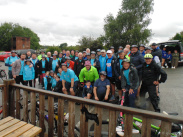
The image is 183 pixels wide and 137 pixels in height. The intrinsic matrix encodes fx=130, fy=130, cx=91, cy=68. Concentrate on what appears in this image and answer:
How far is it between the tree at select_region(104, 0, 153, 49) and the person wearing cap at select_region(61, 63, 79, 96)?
23.3 m

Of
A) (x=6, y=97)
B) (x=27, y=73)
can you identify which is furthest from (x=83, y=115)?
(x=27, y=73)

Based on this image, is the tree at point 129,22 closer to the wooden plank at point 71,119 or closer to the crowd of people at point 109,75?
the crowd of people at point 109,75

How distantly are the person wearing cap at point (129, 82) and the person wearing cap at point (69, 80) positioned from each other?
6.67 feet

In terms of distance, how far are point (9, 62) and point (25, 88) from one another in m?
5.14

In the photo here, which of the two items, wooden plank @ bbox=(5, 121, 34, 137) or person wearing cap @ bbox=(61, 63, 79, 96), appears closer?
wooden plank @ bbox=(5, 121, 34, 137)

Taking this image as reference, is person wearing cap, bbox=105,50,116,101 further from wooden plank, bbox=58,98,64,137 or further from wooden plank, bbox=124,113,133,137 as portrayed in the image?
wooden plank, bbox=124,113,133,137

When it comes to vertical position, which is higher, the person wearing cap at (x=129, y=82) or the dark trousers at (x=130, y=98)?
the person wearing cap at (x=129, y=82)

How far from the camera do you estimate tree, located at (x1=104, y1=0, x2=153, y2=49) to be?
26531mm

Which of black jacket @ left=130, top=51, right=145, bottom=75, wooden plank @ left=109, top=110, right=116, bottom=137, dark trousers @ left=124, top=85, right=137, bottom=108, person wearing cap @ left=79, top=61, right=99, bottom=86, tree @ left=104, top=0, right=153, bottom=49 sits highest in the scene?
tree @ left=104, top=0, right=153, bottom=49

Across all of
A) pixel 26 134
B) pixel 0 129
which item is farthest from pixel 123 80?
pixel 0 129

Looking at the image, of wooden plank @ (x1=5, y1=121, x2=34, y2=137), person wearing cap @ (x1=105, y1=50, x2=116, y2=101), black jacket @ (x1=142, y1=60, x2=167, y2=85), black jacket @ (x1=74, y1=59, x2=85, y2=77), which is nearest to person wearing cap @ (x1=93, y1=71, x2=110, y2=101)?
person wearing cap @ (x1=105, y1=50, x2=116, y2=101)

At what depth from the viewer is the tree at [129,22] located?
2653 cm

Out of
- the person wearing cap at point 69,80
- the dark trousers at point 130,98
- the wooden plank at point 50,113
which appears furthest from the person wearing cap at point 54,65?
the wooden plank at point 50,113

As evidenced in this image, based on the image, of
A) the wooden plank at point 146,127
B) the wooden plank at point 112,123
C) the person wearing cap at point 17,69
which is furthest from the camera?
the person wearing cap at point 17,69
